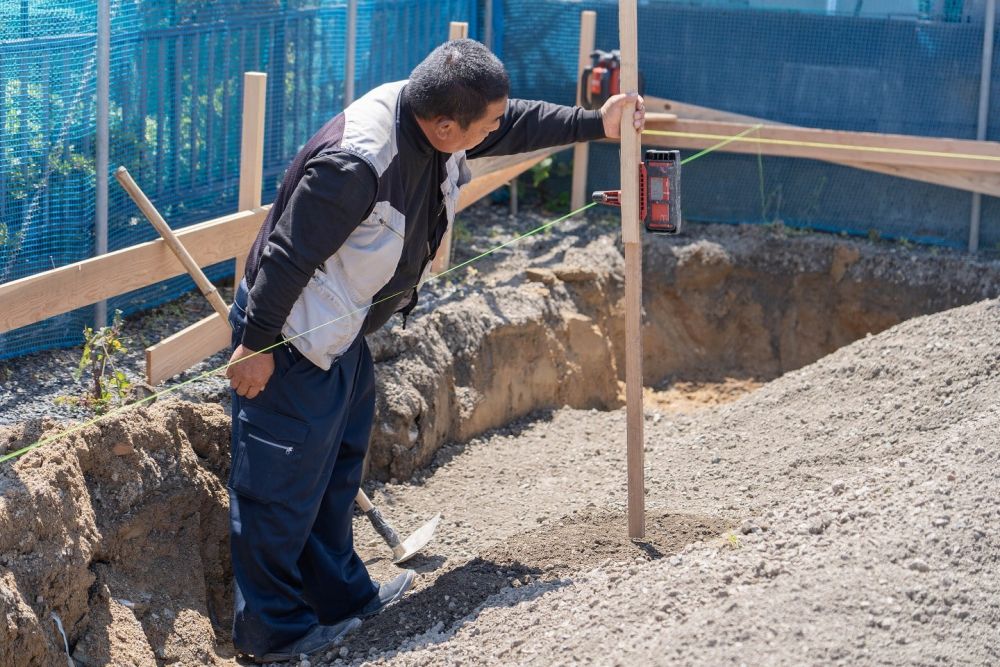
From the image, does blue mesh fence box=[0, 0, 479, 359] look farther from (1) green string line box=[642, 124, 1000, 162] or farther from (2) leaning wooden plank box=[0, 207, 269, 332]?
(1) green string line box=[642, 124, 1000, 162]

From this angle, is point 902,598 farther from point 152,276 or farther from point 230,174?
point 230,174

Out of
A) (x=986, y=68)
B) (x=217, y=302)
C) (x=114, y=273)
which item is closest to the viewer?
(x=114, y=273)

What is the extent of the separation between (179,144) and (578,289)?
10.3ft

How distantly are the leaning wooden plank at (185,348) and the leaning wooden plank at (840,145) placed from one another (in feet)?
15.1

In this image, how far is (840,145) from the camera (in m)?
8.88

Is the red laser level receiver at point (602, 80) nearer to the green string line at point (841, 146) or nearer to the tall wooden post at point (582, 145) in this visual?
the tall wooden post at point (582, 145)

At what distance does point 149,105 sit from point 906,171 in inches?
228

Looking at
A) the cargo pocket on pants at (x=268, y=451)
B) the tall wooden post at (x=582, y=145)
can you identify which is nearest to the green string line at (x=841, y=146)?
the tall wooden post at (x=582, y=145)

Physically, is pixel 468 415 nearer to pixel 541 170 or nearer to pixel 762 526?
pixel 762 526

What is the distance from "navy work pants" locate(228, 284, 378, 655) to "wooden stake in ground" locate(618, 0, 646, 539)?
111 centimetres

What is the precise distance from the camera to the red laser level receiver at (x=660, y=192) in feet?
15.3

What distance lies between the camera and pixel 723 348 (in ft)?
30.7

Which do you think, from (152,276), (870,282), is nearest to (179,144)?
(152,276)

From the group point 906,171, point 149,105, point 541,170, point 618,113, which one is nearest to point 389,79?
point 541,170
